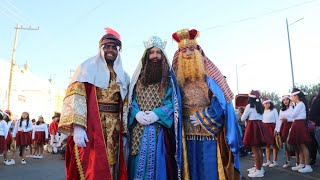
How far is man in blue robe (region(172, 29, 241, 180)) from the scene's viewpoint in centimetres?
386

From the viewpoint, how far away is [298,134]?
25.1 ft

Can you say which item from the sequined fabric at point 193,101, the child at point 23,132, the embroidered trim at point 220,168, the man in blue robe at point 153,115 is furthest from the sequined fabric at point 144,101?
the child at point 23,132

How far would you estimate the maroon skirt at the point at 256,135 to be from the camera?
284 inches

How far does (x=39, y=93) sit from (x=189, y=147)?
3624 cm

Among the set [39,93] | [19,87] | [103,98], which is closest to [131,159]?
[103,98]

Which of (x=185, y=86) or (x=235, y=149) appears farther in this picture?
(x=185, y=86)

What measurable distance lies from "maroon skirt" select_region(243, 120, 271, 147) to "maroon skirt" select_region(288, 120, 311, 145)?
70 cm

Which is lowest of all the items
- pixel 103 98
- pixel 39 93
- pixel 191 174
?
pixel 191 174

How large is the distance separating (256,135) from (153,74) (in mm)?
4174

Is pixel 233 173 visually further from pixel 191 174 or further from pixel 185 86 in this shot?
pixel 185 86

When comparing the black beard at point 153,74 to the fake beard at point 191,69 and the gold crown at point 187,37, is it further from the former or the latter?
the gold crown at point 187,37

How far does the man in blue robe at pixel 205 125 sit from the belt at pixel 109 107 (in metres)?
0.77

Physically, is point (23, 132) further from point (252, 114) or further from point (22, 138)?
point (252, 114)

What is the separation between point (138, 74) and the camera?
13.5ft
